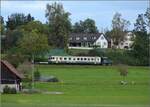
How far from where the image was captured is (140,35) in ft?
461

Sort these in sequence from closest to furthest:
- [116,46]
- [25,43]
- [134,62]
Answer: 1. [25,43]
2. [134,62]
3. [116,46]

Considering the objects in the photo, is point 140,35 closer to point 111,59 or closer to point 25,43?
point 111,59

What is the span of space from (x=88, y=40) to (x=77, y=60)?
149ft

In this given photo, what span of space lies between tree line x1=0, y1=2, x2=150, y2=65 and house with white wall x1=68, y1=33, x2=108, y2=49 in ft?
10.1

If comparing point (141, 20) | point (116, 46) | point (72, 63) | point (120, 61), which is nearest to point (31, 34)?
point (72, 63)

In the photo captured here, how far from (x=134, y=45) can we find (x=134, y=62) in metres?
11.2

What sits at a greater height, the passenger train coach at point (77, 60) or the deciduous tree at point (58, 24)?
the deciduous tree at point (58, 24)

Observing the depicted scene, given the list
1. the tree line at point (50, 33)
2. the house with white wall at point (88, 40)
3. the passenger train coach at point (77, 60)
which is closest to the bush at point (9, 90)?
the tree line at point (50, 33)

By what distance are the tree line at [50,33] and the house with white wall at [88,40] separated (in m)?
3.06

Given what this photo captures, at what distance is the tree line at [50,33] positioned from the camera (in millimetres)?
113062

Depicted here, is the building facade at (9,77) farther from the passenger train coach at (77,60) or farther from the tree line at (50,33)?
the passenger train coach at (77,60)

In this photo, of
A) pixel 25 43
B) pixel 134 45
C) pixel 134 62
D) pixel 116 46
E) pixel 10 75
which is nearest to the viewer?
pixel 10 75

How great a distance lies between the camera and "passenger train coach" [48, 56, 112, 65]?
417 ft

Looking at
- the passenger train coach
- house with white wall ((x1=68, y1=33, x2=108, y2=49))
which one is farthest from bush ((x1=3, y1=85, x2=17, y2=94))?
house with white wall ((x1=68, y1=33, x2=108, y2=49))
